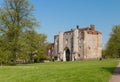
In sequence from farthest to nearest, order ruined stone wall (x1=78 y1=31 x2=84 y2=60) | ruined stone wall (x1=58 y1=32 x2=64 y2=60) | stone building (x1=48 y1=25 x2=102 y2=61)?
1. ruined stone wall (x1=58 y1=32 x2=64 y2=60)
2. stone building (x1=48 y1=25 x2=102 y2=61)
3. ruined stone wall (x1=78 y1=31 x2=84 y2=60)

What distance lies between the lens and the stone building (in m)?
104

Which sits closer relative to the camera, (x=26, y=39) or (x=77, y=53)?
(x=26, y=39)

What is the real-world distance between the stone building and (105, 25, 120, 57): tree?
7219 millimetres

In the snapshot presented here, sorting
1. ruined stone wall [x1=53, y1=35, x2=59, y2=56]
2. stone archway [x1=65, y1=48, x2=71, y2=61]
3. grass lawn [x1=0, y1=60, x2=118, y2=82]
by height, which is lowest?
grass lawn [x1=0, y1=60, x2=118, y2=82]

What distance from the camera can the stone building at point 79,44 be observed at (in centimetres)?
10406

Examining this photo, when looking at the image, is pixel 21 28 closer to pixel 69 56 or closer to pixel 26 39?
pixel 26 39

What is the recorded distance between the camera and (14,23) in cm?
5638

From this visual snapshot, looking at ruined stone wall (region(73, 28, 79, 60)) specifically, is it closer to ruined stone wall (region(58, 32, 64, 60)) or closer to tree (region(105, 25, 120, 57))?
ruined stone wall (region(58, 32, 64, 60))

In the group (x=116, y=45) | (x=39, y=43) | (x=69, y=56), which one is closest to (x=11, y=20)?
(x=39, y=43)

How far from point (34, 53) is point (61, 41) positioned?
2782cm

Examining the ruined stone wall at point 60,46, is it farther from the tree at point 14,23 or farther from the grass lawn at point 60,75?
the grass lawn at point 60,75

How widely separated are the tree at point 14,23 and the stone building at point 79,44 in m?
49.5

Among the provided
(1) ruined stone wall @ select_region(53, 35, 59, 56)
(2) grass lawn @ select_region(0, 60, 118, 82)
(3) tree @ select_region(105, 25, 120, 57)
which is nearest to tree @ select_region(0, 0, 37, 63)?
(2) grass lawn @ select_region(0, 60, 118, 82)

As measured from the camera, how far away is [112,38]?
98562 mm
